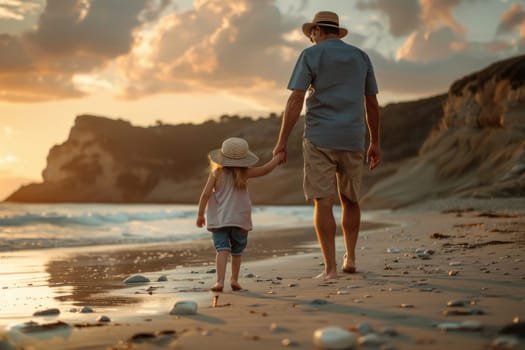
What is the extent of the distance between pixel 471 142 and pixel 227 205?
3282 centimetres

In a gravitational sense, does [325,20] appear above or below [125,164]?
below

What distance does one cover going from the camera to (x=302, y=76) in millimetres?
5344

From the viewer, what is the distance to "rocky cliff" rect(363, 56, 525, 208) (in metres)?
32.8

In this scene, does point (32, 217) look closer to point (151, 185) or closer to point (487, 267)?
point (487, 267)

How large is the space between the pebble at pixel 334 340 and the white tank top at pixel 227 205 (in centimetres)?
273

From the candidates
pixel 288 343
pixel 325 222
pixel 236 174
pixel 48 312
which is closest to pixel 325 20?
pixel 236 174

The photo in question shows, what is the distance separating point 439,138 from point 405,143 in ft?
127

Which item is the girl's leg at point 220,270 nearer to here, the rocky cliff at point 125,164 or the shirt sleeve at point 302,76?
the shirt sleeve at point 302,76

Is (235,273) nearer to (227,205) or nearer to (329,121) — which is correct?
(227,205)

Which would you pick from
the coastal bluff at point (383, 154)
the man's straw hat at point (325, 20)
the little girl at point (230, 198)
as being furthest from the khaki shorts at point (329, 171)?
the coastal bluff at point (383, 154)

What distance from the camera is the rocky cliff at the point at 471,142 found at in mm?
32781

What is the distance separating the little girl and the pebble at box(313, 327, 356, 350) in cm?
266

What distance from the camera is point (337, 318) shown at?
316 cm

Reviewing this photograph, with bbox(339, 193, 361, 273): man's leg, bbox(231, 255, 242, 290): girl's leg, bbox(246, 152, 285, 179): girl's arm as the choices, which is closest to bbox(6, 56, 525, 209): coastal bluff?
bbox(339, 193, 361, 273): man's leg
